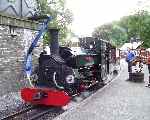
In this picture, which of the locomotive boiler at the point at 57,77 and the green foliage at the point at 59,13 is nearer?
the locomotive boiler at the point at 57,77

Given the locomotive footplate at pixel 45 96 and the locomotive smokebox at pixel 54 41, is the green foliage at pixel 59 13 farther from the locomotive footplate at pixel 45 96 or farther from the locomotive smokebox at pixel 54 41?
the locomotive footplate at pixel 45 96

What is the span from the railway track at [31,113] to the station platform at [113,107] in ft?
1.96

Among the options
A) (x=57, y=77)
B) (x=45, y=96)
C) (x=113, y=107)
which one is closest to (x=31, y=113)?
(x=45, y=96)

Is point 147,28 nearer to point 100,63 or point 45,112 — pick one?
point 100,63

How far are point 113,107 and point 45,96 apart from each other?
2.26m

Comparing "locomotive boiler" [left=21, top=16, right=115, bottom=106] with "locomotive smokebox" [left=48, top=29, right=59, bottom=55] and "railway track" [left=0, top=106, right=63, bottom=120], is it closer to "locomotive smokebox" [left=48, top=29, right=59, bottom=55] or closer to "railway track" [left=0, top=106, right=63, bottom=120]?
"locomotive smokebox" [left=48, top=29, right=59, bottom=55]

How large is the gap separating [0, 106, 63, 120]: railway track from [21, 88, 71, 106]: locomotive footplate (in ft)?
0.73

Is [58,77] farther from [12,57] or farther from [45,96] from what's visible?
[12,57]

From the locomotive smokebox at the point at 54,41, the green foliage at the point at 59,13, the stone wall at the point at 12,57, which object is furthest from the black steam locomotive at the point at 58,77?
the green foliage at the point at 59,13

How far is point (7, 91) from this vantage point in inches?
623

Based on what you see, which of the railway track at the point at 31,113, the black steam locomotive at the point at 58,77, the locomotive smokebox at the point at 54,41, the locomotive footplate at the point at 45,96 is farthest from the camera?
the locomotive smokebox at the point at 54,41

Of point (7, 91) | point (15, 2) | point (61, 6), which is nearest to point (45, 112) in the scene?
point (7, 91)

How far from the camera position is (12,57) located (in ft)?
53.3

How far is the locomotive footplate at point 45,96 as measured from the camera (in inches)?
494
